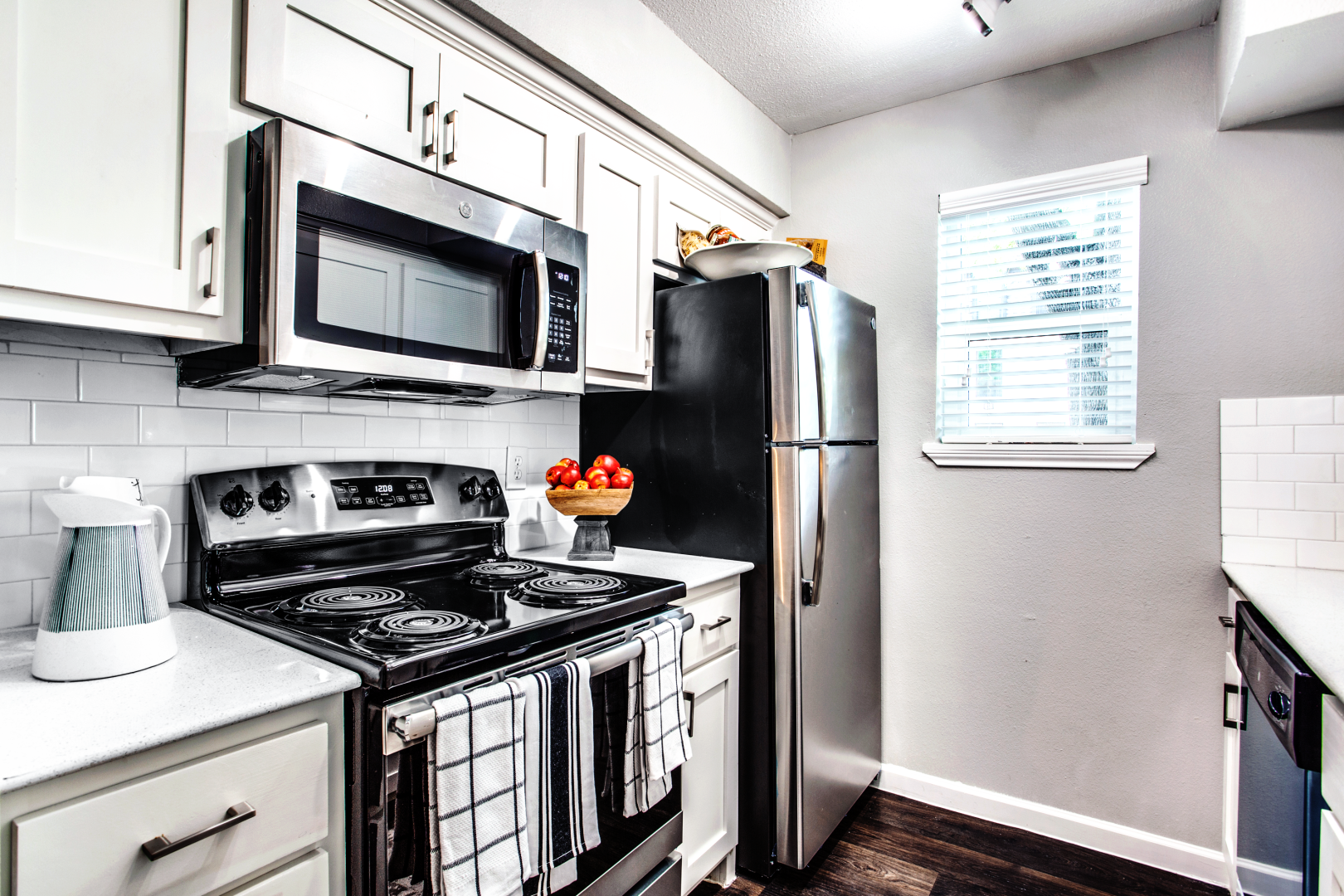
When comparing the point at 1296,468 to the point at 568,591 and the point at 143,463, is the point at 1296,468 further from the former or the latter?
the point at 143,463

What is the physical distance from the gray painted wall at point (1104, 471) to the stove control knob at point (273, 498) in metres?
1.91

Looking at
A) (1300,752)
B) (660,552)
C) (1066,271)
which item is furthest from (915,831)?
(1066,271)

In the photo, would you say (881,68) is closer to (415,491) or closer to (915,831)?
(415,491)

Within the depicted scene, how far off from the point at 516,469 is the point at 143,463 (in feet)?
3.09

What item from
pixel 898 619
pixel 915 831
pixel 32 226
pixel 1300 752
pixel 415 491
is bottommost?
pixel 915 831

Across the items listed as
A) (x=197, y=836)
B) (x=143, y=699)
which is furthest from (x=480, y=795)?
(x=143, y=699)

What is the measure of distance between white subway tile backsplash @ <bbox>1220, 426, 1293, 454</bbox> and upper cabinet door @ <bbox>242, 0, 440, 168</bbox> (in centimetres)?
222

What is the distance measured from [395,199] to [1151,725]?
248 centimetres

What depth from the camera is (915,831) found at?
221 cm

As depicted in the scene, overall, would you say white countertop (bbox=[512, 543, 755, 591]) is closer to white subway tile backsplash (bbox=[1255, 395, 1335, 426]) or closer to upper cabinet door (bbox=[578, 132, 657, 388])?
upper cabinet door (bbox=[578, 132, 657, 388])

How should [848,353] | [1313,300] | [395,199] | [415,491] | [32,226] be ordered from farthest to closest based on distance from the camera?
1. [848,353]
2. [1313,300]
3. [415,491]
4. [395,199]
5. [32,226]

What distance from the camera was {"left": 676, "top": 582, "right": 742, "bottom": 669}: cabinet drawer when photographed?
1693mm

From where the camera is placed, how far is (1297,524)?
1.87m

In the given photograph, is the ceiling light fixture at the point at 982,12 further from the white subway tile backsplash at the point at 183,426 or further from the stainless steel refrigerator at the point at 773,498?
the white subway tile backsplash at the point at 183,426
